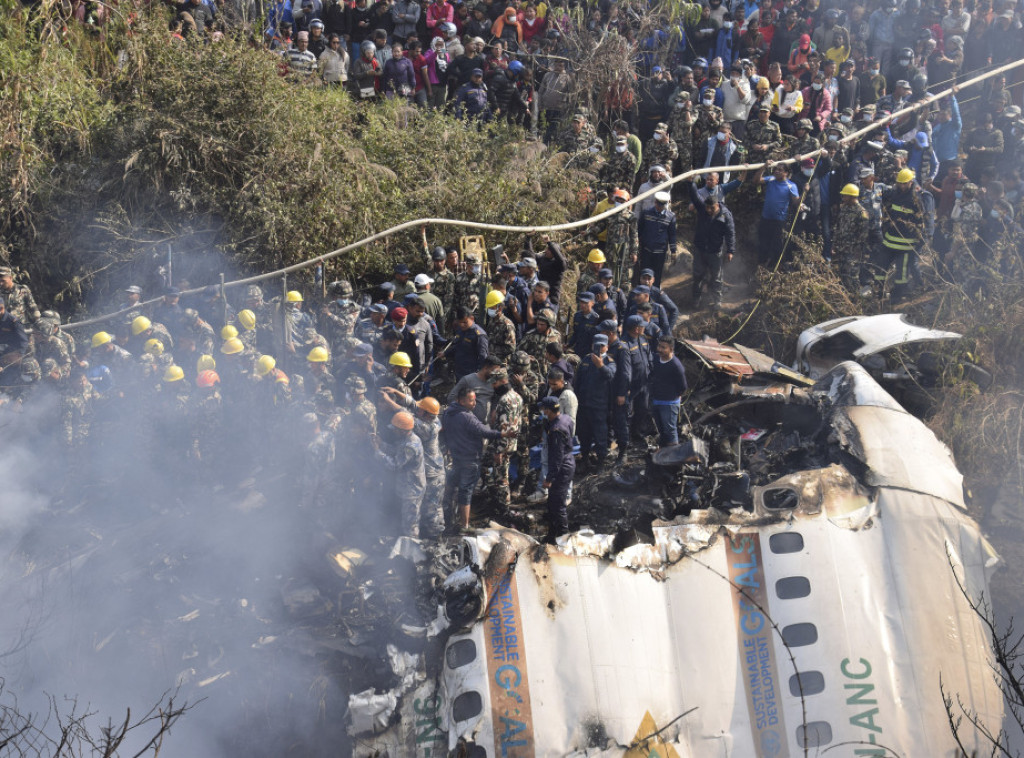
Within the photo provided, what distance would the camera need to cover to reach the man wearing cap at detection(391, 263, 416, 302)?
11.5m

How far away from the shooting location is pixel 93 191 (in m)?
11.6

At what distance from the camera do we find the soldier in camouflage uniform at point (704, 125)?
13.9 metres

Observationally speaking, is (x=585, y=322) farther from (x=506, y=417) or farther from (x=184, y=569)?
(x=184, y=569)

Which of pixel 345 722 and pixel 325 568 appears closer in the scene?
pixel 345 722

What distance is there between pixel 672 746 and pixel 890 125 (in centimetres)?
1092

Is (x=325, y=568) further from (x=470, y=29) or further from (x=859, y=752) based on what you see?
(x=470, y=29)

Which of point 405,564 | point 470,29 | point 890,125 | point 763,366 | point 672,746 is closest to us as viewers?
point 672,746

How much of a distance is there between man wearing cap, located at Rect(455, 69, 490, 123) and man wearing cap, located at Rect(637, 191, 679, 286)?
132 inches

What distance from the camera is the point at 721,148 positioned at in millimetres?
13570

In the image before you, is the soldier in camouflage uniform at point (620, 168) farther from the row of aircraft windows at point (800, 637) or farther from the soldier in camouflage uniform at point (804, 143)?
the row of aircraft windows at point (800, 637)

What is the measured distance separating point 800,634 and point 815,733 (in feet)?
2.07

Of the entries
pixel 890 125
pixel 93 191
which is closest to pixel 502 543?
pixel 93 191

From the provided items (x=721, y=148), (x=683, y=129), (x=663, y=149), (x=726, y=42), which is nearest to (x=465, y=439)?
(x=663, y=149)

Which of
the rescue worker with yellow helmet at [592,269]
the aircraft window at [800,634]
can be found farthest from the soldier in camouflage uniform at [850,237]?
the aircraft window at [800,634]
